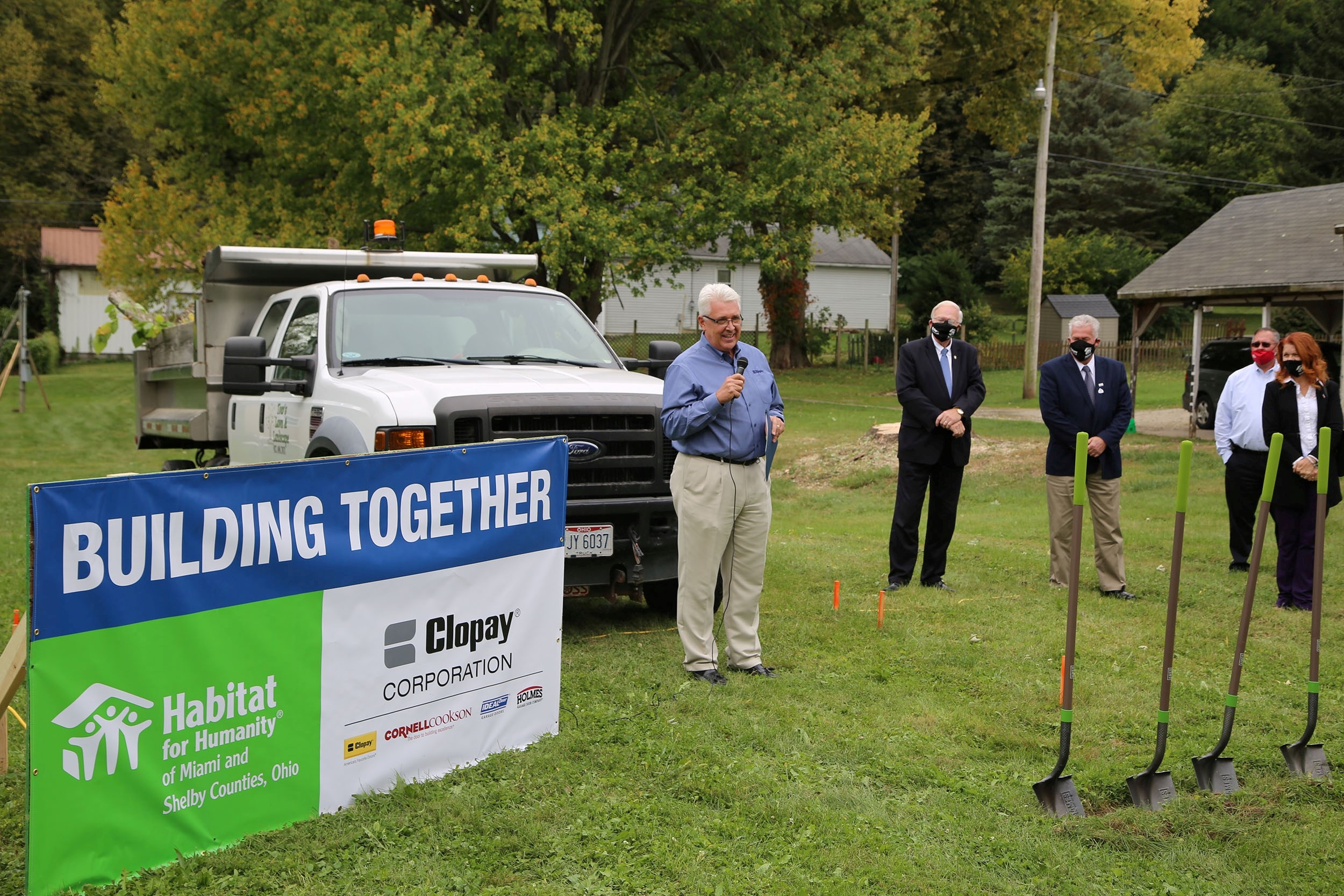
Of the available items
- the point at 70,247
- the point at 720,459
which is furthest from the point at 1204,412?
the point at 70,247

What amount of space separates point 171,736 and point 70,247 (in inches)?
2063

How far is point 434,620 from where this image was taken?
4977 mm

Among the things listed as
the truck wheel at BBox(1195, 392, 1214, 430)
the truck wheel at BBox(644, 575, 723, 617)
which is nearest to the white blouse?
the truck wheel at BBox(644, 575, 723, 617)

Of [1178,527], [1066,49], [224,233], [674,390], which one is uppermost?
[1066,49]

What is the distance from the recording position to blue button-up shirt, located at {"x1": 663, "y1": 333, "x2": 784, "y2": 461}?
6.05 metres

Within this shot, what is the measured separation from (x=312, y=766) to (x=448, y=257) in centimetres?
610

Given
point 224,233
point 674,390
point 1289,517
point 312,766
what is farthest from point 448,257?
point 224,233

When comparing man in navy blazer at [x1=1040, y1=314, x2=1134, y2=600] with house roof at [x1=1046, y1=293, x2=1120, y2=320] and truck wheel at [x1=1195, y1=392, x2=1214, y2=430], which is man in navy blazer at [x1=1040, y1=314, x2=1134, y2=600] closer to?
truck wheel at [x1=1195, y1=392, x2=1214, y2=430]

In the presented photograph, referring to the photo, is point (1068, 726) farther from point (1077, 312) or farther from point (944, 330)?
point (1077, 312)

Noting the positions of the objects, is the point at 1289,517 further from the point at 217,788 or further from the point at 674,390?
the point at 217,788

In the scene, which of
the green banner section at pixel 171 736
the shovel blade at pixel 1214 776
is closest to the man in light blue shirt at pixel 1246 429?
the shovel blade at pixel 1214 776

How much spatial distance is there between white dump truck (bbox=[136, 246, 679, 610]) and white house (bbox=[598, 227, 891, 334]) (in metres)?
41.8

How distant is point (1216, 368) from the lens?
910 inches

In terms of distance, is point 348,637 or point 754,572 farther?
point 754,572
